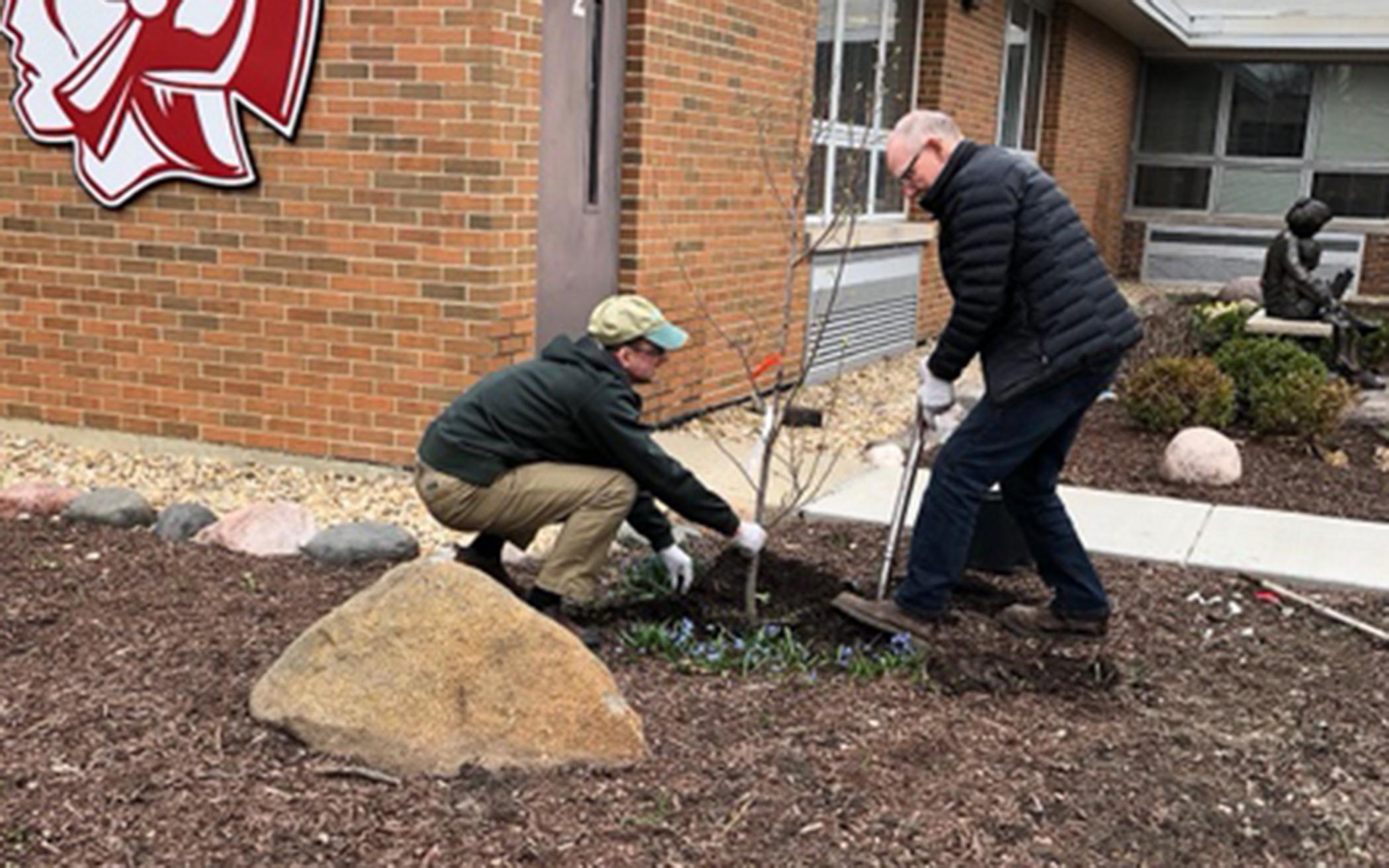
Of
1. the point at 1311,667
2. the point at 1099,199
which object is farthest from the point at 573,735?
the point at 1099,199

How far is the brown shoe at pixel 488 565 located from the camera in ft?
15.3

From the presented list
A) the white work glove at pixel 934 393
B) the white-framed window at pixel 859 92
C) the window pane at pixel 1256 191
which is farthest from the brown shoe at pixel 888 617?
the window pane at pixel 1256 191

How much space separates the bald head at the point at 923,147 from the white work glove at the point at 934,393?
0.65m

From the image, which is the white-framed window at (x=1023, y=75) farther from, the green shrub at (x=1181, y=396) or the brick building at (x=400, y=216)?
the green shrub at (x=1181, y=396)

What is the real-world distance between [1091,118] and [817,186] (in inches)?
383

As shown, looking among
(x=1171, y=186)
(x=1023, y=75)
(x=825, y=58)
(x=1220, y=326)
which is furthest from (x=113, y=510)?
(x=1171, y=186)

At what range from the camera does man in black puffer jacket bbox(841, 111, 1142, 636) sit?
4109 millimetres

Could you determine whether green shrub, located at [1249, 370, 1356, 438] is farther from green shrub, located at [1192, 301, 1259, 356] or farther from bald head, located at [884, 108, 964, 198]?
bald head, located at [884, 108, 964, 198]

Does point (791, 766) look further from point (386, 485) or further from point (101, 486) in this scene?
point (101, 486)

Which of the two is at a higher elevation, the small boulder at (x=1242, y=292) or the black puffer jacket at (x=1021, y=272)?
the black puffer jacket at (x=1021, y=272)

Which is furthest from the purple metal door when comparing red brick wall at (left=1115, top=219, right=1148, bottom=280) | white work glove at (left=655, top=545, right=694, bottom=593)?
red brick wall at (left=1115, top=219, right=1148, bottom=280)

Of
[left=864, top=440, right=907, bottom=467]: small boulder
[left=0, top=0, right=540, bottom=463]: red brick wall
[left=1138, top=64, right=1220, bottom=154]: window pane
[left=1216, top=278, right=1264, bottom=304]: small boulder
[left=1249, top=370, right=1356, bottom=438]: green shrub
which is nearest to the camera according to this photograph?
[left=0, top=0, right=540, bottom=463]: red brick wall

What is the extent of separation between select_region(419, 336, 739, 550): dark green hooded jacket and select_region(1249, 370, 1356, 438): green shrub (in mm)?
5095

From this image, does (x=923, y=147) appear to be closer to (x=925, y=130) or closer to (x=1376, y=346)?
(x=925, y=130)
